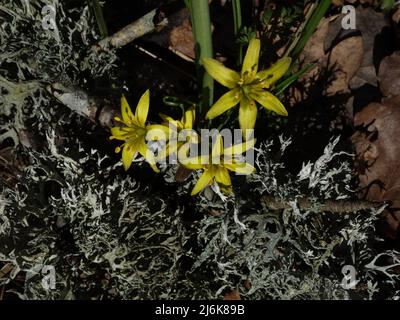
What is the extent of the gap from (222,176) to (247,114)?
1.08ft

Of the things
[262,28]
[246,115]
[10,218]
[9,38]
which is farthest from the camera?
[262,28]

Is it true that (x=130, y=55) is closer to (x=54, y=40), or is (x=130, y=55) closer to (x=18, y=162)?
(x=54, y=40)

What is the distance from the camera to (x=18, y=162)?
2.92 meters

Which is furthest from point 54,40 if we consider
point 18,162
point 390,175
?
point 390,175

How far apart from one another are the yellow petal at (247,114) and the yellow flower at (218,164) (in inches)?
4.1

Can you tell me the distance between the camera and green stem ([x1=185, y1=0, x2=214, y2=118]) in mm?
1986

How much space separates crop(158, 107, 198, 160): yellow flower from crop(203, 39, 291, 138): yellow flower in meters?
0.12

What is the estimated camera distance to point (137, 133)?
2355 mm

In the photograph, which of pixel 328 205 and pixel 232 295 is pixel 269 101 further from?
pixel 232 295

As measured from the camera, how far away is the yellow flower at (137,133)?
89.3 inches

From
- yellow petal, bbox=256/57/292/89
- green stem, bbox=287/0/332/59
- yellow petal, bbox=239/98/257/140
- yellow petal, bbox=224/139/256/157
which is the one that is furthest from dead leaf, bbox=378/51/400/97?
yellow petal, bbox=224/139/256/157

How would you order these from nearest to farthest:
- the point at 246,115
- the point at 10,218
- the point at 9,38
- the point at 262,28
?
the point at 246,115 → the point at 10,218 → the point at 9,38 → the point at 262,28

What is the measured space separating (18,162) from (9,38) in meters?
0.77
